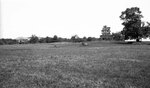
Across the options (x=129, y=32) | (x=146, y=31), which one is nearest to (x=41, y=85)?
(x=129, y=32)

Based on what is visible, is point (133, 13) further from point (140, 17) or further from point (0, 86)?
point (0, 86)

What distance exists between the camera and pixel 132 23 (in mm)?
57406

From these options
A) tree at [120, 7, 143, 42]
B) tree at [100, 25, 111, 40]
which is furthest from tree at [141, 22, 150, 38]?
tree at [100, 25, 111, 40]

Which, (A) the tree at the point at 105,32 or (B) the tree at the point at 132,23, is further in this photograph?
(A) the tree at the point at 105,32

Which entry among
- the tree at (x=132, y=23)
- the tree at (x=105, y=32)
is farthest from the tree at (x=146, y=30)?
the tree at (x=105, y=32)

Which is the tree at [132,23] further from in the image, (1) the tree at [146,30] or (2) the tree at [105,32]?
(2) the tree at [105,32]

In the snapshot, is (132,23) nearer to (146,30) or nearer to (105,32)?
(146,30)

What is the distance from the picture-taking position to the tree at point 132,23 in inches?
2179

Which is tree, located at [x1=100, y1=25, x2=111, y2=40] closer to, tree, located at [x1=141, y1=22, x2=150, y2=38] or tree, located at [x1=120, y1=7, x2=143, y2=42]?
tree, located at [x1=120, y1=7, x2=143, y2=42]

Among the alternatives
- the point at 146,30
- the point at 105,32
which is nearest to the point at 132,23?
the point at 146,30

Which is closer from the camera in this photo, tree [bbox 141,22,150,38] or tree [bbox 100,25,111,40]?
tree [bbox 141,22,150,38]

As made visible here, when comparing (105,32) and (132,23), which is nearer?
(132,23)

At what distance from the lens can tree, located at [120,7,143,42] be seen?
5534cm

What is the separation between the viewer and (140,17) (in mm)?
58406
